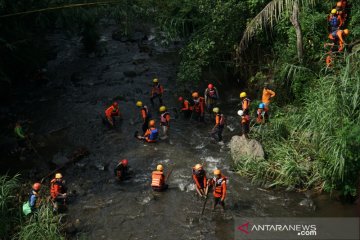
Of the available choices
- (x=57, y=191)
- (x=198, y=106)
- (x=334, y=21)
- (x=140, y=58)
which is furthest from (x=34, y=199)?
(x=140, y=58)

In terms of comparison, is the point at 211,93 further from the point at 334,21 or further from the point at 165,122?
the point at 334,21

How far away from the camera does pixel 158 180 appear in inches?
507

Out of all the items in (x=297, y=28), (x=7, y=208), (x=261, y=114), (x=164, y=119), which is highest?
(x=297, y=28)

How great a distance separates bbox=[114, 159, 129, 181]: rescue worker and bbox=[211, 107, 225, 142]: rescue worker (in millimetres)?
3436

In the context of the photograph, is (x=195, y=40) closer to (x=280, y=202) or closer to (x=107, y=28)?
(x=280, y=202)

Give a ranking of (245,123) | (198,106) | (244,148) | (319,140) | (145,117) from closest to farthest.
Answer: (319,140) < (244,148) < (245,123) < (145,117) < (198,106)

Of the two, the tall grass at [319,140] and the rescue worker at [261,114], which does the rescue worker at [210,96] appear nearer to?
the rescue worker at [261,114]

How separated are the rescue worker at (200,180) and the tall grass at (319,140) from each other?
1602mm

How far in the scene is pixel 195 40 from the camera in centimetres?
1709

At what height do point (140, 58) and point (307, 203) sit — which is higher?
point (140, 58)

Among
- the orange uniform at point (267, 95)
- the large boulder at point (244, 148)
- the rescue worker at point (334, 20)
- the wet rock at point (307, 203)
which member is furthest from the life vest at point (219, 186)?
the rescue worker at point (334, 20)

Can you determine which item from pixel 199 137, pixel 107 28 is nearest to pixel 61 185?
pixel 199 137

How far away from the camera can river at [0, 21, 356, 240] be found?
11.9 meters

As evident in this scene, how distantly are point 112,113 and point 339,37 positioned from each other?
825 centimetres
